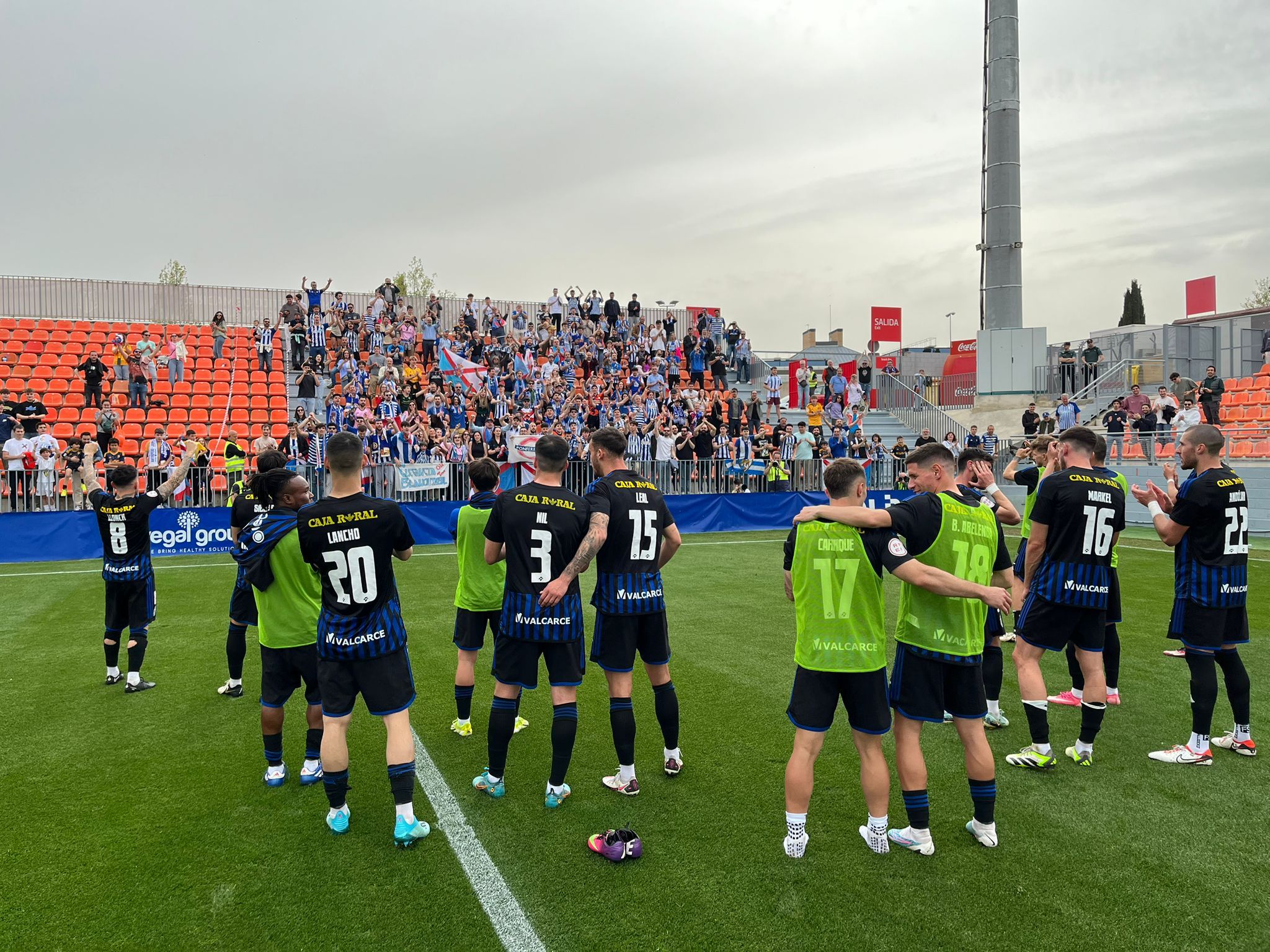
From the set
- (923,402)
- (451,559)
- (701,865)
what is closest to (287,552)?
(701,865)

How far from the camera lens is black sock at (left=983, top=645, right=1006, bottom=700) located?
634 centimetres

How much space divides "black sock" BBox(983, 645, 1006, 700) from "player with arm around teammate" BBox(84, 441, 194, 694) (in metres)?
7.02

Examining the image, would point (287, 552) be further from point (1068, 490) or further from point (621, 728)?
point (1068, 490)

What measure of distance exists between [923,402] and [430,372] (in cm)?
1750

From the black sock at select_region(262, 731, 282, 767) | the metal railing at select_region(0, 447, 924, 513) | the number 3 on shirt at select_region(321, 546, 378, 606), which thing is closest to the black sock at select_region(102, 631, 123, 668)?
the black sock at select_region(262, 731, 282, 767)

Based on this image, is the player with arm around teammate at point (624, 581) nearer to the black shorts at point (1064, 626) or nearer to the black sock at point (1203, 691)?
the black shorts at point (1064, 626)

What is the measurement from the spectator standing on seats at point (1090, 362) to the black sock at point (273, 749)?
2780cm

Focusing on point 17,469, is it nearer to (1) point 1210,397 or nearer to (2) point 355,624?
(2) point 355,624

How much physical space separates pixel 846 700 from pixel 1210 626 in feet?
Answer: 10.6

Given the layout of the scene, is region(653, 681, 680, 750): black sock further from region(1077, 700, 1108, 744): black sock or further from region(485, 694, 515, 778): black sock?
region(1077, 700, 1108, 744): black sock

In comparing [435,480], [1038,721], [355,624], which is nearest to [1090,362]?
[435,480]

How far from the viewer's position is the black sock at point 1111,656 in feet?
22.7

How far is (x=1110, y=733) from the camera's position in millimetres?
6355

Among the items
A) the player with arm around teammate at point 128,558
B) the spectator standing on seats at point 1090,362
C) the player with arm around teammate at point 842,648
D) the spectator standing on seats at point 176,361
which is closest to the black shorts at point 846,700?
the player with arm around teammate at point 842,648
